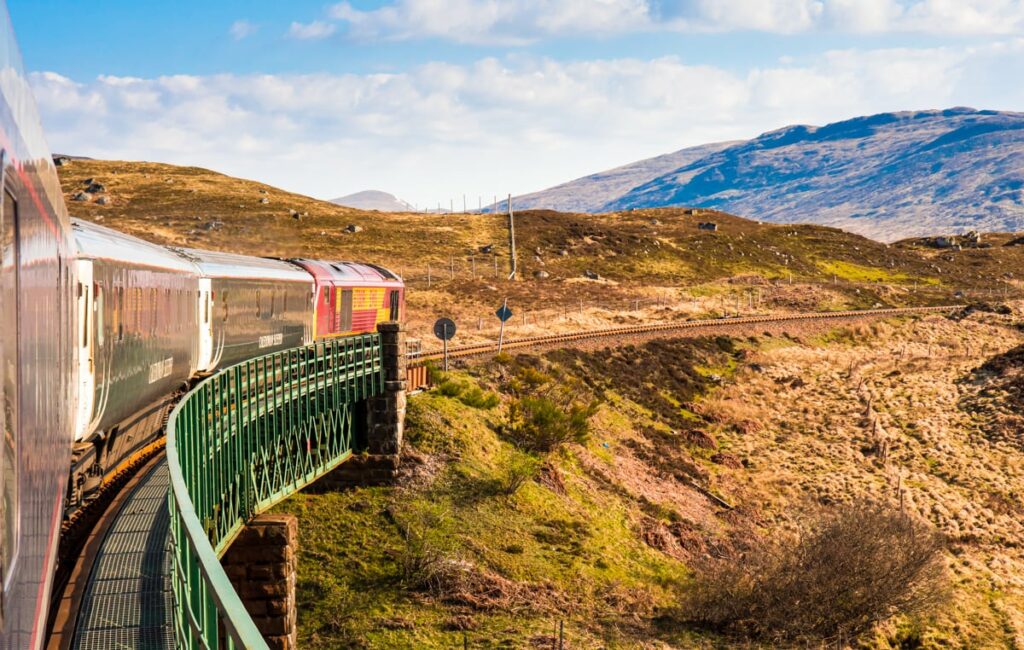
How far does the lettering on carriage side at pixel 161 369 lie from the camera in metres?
17.6

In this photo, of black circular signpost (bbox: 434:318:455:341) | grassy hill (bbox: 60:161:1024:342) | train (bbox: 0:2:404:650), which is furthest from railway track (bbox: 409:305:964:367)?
grassy hill (bbox: 60:161:1024:342)

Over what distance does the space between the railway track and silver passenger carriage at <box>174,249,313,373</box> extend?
4.71 meters

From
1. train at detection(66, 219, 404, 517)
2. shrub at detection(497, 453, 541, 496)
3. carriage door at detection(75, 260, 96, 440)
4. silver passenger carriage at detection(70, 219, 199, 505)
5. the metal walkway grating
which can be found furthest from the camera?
shrub at detection(497, 453, 541, 496)

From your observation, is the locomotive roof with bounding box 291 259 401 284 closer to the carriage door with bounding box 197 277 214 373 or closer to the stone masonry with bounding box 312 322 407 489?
the stone masonry with bounding box 312 322 407 489

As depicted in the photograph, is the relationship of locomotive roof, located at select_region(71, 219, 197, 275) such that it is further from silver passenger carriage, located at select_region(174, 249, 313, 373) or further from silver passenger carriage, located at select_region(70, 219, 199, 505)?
silver passenger carriage, located at select_region(174, 249, 313, 373)

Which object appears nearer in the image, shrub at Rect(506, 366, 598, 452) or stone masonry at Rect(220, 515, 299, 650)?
stone masonry at Rect(220, 515, 299, 650)

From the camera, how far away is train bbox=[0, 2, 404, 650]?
3.79 meters

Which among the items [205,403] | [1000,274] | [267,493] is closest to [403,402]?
[267,493]

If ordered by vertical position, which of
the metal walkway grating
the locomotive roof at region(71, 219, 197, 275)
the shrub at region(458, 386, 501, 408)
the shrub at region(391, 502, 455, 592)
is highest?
the locomotive roof at region(71, 219, 197, 275)

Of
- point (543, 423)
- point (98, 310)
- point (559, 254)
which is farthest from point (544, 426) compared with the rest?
point (559, 254)

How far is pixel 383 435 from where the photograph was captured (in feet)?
→ 88.8

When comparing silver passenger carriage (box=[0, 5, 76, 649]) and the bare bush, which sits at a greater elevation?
silver passenger carriage (box=[0, 5, 76, 649])

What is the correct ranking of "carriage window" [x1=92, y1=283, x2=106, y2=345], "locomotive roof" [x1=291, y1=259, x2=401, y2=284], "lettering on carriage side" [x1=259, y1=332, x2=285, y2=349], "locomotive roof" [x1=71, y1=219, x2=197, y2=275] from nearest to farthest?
"carriage window" [x1=92, y1=283, x2=106, y2=345], "locomotive roof" [x1=71, y1=219, x2=197, y2=275], "lettering on carriage side" [x1=259, y1=332, x2=285, y2=349], "locomotive roof" [x1=291, y1=259, x2=401, y2=284]

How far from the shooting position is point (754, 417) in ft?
157
